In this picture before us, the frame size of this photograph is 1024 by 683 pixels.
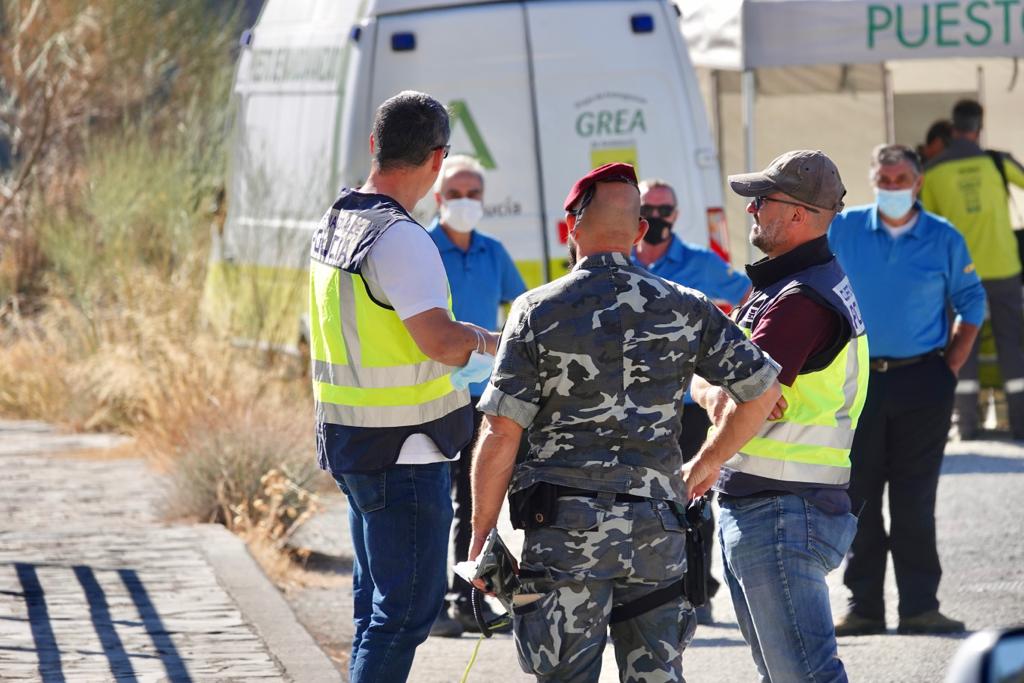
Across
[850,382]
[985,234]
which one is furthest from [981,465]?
[850,382]

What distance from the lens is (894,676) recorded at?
5.71m

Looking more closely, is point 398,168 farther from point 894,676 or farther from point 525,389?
point 894,676

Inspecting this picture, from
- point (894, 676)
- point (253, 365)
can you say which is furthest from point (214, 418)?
point (894, 676)

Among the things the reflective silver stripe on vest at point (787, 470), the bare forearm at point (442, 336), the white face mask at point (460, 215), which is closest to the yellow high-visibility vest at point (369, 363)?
the bare forearm at point (442, 336)

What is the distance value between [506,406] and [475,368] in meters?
0.58

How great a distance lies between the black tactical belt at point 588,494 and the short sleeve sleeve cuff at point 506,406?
18 cm

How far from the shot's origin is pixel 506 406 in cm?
379

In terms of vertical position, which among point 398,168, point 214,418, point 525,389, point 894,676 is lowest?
point 894,676

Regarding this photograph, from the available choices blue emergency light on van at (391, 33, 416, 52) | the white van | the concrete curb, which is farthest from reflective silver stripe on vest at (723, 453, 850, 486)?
blue emergency light on van at (391, 33, 416, 52)

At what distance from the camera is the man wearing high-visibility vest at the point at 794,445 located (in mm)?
4055

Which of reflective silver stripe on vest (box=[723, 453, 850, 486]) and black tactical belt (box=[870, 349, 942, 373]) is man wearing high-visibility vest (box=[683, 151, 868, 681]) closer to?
reflective silver stripe on vest (box=[723, 453, 850, 486])

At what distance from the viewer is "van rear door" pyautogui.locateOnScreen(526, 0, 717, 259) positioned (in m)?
8.79

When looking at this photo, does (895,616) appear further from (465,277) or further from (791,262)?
(791,262)

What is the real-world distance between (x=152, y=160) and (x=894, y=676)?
8768mm
